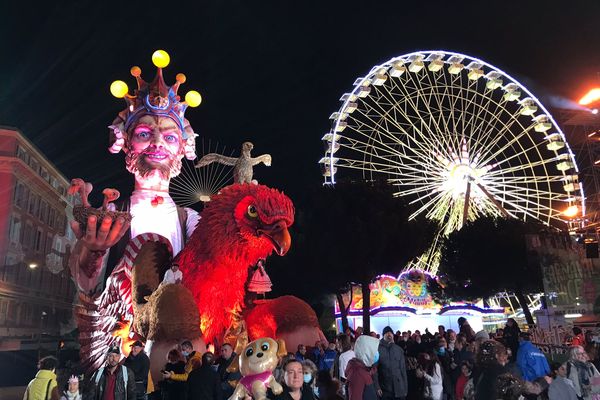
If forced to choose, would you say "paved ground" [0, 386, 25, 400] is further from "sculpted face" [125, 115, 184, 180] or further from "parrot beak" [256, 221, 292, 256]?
"parrot beak" [256, 221, 292, 256]

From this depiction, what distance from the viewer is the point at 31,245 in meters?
16.2

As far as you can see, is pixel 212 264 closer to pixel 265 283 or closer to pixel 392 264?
pixel 265 283

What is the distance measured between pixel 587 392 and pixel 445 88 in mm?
18401

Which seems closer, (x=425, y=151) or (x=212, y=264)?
(x=212, y=264)

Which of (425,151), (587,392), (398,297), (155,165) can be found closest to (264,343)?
(587,392)

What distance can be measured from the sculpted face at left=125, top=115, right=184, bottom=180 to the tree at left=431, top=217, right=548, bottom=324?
19.4 metres

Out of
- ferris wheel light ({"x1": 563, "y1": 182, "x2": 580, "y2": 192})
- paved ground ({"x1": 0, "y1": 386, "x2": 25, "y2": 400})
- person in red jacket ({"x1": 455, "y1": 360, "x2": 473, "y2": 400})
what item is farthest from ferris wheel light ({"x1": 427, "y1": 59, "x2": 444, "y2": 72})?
paved ground ({"x1": 0, "y1": 386, "x2": 25, "y2": 400})

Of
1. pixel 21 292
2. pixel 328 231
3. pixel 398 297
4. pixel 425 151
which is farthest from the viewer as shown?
pixel 398 297

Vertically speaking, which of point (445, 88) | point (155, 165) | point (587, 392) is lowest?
point (587, 392)

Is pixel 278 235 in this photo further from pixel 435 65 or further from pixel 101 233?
pixel 435 65

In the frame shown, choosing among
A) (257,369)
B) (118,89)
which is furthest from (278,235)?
(118,89)

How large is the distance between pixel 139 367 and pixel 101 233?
210 cm

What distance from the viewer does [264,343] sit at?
11.0ft

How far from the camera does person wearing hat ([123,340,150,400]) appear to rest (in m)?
4.99
